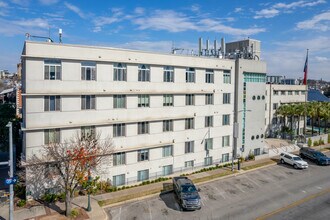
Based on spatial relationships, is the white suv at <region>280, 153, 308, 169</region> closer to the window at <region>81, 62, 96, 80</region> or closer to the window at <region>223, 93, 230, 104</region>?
the window at <region>223, 93, 230, 104</region>

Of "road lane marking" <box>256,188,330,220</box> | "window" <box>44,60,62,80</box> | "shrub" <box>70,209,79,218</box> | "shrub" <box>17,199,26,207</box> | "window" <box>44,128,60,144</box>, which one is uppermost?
"window" <box>44,60,62,80</box>

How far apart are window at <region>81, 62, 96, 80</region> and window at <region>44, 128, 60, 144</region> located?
245 inches

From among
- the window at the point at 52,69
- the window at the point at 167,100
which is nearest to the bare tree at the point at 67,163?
the window at the point at 52,69

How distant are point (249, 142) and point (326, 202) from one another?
17.0 meters

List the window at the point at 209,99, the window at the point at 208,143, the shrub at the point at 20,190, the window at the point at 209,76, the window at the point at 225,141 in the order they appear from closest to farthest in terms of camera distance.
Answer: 1. the shrub at the point at 20,190
2. the window at the point at 209,76
3. the window at the point at 209,99
4. the window at the point at 208,143
5. the window at the point at 225,141

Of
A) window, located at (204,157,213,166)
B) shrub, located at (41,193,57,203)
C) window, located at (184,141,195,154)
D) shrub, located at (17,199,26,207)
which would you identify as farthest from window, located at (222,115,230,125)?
shrub, located at (17,199,26,207)

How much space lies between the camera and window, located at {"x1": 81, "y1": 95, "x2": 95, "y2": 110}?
28.0 meters

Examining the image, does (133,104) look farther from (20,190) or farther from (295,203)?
(295,203)

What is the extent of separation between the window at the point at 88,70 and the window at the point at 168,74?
9.41 metres

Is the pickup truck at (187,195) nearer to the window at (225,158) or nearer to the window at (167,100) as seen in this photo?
the window at (167,100)

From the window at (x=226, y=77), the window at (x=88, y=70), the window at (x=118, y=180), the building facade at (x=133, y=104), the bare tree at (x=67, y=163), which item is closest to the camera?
the bare tree at (x=67, y=163)

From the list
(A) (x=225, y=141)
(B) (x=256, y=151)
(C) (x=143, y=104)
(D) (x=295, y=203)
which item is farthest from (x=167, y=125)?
(B) (x=256, y=151)

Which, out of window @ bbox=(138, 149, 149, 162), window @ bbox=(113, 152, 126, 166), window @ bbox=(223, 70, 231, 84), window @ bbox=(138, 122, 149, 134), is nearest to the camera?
window @ bbox=(113, 152, 126, 166)

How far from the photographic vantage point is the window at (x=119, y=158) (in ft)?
99.8
